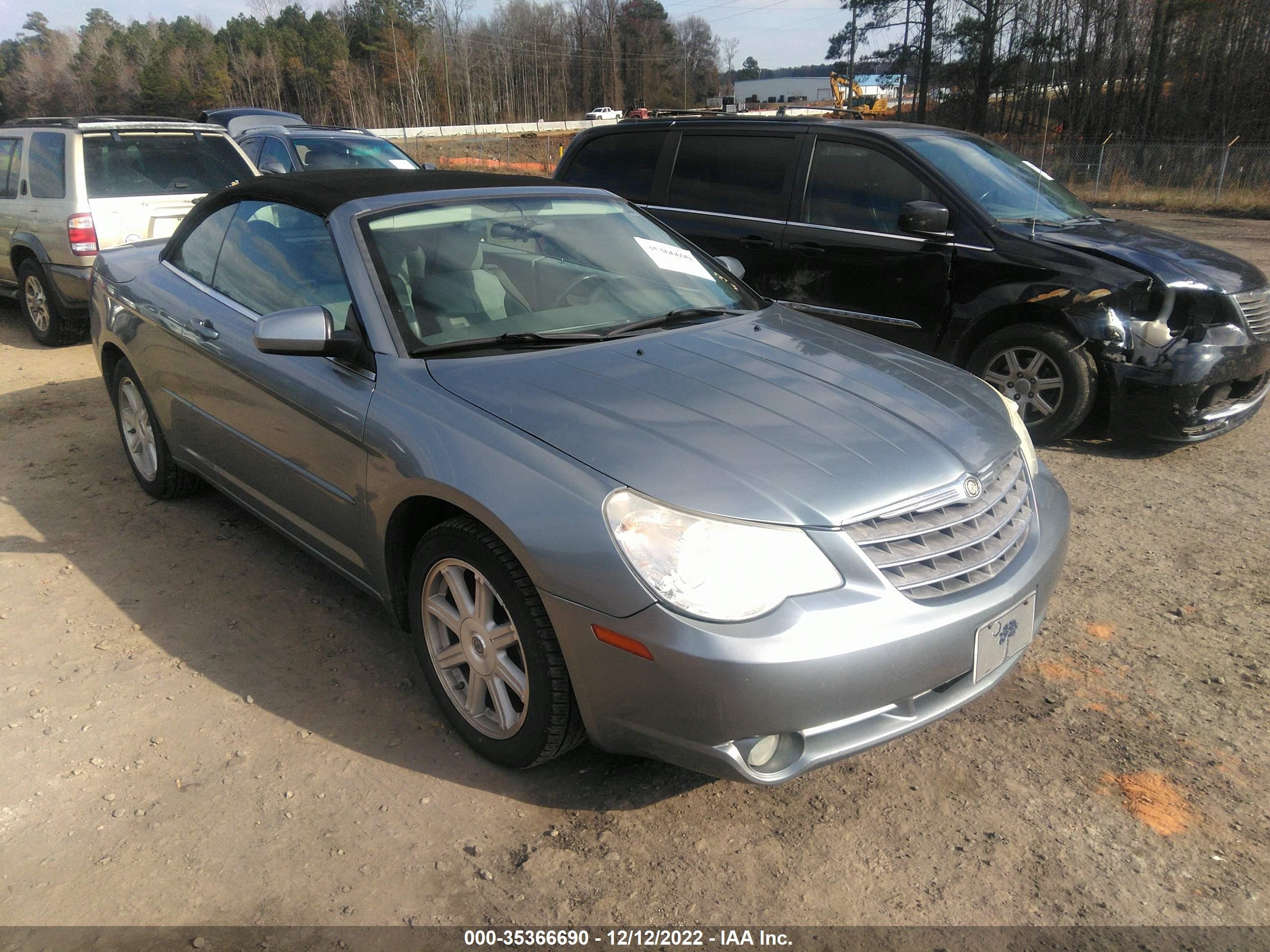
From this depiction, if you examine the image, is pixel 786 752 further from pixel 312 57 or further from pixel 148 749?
pixel 312 57

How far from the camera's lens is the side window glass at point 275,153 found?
38.0ft

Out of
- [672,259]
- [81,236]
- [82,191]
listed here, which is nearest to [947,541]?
[672,259]

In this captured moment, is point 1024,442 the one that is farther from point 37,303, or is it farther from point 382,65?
point 382,65

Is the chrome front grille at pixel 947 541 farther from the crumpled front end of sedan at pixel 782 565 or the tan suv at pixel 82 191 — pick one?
the tan suv at pixel 82 191

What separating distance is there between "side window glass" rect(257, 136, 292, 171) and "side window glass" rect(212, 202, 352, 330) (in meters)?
8.43

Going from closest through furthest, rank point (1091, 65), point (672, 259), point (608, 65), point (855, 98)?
1. point (672, 259)
2. point (1091, 65)
3. point (855, 98)
4. point (608, 65)

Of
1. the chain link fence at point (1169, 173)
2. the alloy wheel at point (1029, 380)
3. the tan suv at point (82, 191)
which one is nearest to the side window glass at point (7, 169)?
the tan suv at point (82, 191)

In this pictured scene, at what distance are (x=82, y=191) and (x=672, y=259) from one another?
242 inches

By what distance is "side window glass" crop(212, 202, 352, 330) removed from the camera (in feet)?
10.8

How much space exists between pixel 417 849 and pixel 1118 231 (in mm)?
Answer: 5607

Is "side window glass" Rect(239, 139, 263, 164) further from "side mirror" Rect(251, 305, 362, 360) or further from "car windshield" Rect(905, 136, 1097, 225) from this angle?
"side mirror" Rect(251, 305, 362, 360)

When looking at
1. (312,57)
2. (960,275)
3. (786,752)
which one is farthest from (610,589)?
(312,57)

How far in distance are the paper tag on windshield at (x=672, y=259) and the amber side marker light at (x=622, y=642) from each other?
1.98 metres

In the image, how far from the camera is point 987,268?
5469 mm
